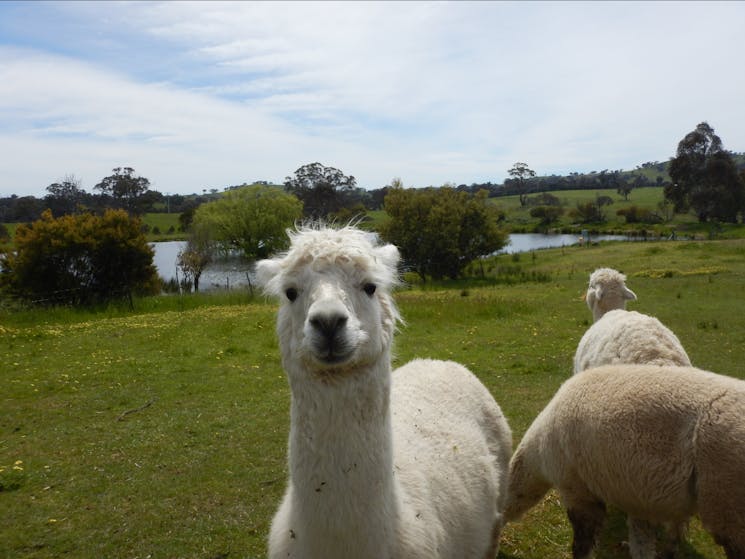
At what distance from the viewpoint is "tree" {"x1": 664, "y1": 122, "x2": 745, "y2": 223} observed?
53.3 metres

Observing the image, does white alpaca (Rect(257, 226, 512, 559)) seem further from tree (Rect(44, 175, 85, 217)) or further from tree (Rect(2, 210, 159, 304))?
tree (Rect(44, 175, 85, 217))

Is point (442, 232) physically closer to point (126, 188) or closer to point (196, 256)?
point (196, 256)

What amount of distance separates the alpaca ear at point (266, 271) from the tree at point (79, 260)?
23.5m

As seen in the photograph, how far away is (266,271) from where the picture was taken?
318 centimetres

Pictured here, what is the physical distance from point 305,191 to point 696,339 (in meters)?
61.6

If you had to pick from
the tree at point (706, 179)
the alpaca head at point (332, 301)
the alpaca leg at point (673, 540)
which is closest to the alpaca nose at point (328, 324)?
the alpaca head at point (332, 301)

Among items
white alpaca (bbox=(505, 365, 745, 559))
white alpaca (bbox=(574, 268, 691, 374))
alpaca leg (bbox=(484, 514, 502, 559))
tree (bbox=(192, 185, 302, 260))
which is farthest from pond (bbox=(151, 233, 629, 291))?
white alpaca (bbox=(505, 365, 745, 559))

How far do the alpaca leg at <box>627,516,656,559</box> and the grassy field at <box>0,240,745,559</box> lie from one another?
0.48m

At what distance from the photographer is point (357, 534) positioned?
2650mm

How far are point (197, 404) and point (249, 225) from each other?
38079mm

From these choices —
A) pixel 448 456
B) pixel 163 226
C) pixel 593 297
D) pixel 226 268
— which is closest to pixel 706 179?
pixel 226 268

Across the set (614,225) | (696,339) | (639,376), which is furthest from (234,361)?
(614,225)

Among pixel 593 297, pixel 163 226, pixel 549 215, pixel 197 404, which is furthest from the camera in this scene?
pixel 163 226

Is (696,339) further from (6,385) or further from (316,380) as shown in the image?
(6,385)
